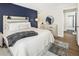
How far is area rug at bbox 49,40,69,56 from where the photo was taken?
150cm

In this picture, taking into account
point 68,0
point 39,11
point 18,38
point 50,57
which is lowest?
point 50,57

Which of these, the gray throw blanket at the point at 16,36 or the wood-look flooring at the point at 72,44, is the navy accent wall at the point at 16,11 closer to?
the gray throw blanket at the point at 16,36

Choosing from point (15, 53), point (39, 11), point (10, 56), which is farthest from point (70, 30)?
point (10, 56)

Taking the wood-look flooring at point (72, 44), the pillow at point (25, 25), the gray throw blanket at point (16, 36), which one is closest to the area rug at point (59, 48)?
the wood-look flooring at point (72, 44)

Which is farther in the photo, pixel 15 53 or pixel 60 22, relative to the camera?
pixel 60 22

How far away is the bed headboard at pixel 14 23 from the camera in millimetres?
1439

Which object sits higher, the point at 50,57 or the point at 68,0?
the point at 68,0

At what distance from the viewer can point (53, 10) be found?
1519 millimetres

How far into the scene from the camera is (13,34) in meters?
1.42

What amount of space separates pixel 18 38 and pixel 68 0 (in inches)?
37.9

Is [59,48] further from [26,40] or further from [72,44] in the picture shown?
[26,40]

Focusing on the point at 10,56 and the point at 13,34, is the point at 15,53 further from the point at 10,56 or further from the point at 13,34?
the point at 13,34

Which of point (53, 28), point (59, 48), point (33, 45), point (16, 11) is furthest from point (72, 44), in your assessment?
point (16, 11)

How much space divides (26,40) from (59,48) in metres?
0.57
